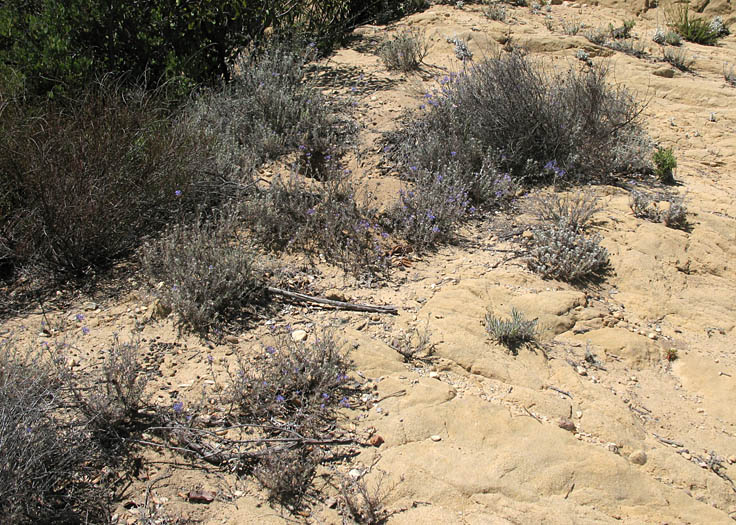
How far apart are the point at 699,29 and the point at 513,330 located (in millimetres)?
6666

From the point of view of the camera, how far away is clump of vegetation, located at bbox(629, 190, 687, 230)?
4543 mm

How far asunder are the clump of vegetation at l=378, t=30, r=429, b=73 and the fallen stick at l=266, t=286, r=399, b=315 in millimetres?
3737

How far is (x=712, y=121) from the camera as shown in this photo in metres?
6.21

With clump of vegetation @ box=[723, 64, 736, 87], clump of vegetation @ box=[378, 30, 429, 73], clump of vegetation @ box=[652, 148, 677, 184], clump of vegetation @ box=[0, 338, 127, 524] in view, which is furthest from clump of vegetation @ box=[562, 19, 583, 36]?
clump of vegetation @ box=[0, 338, 127, 524]

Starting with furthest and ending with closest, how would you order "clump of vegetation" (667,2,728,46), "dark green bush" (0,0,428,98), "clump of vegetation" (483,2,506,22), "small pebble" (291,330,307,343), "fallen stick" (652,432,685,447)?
"clump of vegetation" (667,2,728,46) → "clump of vegetation" (483,2,506,22) → "dark green bush" (0,0,428,98) → "small pebble" (291,330,307,343) → "fallen stick" (652,432,685,447)

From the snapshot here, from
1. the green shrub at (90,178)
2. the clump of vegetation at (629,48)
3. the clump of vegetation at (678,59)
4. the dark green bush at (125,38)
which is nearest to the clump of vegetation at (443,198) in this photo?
the green shrub at (90,178)

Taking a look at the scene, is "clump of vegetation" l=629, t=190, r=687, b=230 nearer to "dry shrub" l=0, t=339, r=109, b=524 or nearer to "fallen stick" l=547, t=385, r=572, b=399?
"fallen stick" l=547, t=385, r=572, b=399

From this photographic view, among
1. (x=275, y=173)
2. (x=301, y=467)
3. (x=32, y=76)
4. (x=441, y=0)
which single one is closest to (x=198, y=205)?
(x=275, y=173)

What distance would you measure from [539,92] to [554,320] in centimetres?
247

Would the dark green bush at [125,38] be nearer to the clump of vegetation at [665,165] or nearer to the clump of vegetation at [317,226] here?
the clump of vegetation at [317,226]

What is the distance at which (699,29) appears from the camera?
7953 mm

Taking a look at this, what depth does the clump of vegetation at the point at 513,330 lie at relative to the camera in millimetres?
3404

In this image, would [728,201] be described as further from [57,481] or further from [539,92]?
[57,481]

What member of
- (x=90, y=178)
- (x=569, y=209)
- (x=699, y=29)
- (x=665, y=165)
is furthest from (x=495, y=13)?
(x=90, y=178)
